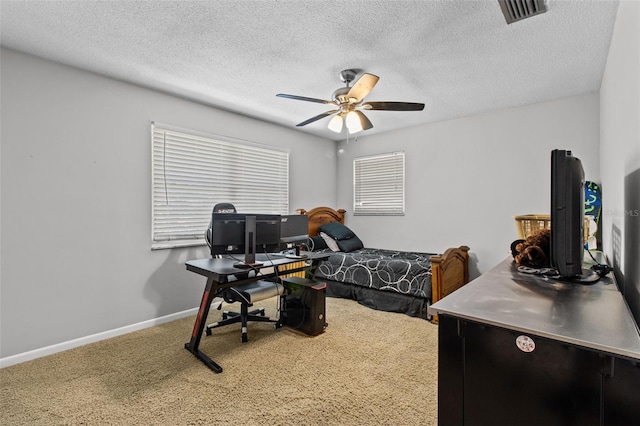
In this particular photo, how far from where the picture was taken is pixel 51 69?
8.28 ft

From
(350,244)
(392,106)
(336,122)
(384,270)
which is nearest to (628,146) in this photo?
(392,106)

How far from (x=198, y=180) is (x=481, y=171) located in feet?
11.6

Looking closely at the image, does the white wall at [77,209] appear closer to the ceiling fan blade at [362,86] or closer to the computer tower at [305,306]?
the computer tower at [305,306]

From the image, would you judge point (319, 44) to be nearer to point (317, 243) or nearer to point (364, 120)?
point (364, 120)

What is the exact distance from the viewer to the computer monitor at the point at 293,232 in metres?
2.96

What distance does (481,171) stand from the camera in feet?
13.0

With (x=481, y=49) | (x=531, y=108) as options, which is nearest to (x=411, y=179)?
(x=531, y=108)

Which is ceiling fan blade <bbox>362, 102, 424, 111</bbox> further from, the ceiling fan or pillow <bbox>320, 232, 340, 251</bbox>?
pillow <bbox>320, 232, 340, 251</bbox>

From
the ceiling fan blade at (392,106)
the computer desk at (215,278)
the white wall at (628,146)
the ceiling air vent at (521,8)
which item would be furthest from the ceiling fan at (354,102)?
the computer desk at (215,278)

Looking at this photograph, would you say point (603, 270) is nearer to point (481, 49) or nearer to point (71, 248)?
point (481, 49)

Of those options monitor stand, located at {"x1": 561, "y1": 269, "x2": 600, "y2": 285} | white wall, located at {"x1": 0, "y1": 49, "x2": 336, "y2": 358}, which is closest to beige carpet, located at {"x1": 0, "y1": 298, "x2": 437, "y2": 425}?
white wall, located at {"x1": 0, "y1": 49, "x2": 336, "y2": 358}

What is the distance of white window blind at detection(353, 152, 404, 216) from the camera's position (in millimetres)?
4734

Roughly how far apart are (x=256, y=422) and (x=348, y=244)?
10.1 feet

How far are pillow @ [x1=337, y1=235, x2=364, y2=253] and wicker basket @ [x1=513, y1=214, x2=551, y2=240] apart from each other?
2266 millimetres
